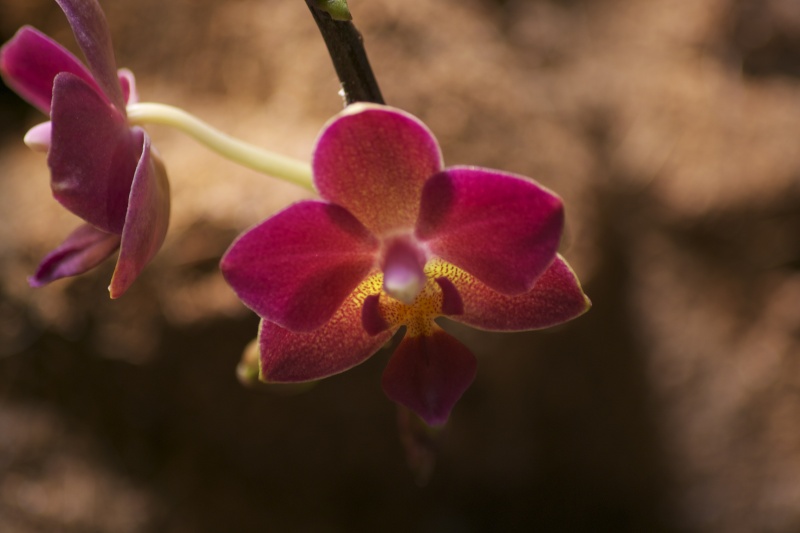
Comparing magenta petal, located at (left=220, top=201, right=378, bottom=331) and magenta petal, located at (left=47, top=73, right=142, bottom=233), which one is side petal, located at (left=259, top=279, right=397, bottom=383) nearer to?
magenta petal, located at (left=220, top=201, right=378, bottom=331)

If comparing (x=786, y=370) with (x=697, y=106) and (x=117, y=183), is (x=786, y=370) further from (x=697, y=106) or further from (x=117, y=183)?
(x=117, y=183)

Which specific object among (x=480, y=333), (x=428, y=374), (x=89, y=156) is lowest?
(x=480, y=333)

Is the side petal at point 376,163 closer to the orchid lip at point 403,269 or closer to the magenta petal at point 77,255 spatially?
the orchid lip at point 403,269

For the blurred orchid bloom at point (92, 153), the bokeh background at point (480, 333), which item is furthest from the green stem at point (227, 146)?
the bokeh background at point (480, 333)

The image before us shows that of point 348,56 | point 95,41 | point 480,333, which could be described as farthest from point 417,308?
point 480,333

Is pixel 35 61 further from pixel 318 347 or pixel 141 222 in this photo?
pixel 318 347

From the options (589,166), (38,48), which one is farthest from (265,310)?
(589,166)

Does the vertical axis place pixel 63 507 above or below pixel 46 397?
below

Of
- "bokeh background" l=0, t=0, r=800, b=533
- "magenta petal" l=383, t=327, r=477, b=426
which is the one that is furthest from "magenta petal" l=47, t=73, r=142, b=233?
"bokeh background" l=0, t=0, r=800, b=533
